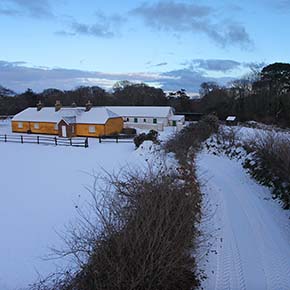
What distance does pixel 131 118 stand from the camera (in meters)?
44.0

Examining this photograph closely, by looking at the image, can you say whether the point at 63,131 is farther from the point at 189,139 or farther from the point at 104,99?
the point at 104,99

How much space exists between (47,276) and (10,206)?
6067 millimetres

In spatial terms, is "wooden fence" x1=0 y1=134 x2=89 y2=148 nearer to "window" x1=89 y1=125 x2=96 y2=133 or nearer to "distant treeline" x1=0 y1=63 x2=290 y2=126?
"window" x1=89 y1=125 x2=96 y2=133

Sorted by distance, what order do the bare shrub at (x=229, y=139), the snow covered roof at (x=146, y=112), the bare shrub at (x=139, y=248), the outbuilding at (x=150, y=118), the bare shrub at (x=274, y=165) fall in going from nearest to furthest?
the bare shrub at (x=139, y=248) < the bare shrub at (x=274, y=165) < the bare shrub at (x=229, y=139) < the outbuilding at (x=150, y=118) < the snow covered roof at (x=146, y=112)

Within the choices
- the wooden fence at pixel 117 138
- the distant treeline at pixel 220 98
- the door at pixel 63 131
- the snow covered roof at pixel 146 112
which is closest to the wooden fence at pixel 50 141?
the door at pixel 63 131

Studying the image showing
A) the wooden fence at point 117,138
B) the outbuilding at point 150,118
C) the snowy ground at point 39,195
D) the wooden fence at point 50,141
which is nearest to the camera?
the snowy ground at point 39,195

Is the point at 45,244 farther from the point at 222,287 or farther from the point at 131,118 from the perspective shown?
the point at 131,118

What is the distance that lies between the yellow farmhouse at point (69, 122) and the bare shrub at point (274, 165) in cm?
1889

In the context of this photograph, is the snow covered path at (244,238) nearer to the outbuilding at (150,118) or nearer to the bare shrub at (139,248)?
the bare shrub at (139,248)

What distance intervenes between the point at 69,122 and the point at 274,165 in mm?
24682

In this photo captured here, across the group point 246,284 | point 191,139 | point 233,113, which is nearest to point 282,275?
point 246,284

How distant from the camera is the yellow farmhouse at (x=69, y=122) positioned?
1405 inches

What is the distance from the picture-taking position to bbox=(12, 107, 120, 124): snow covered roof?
118ft

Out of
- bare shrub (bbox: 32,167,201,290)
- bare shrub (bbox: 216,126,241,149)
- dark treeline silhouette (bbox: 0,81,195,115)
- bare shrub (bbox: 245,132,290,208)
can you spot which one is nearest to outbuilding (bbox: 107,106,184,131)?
bare shrub (bbox: 216,126,241,149)
